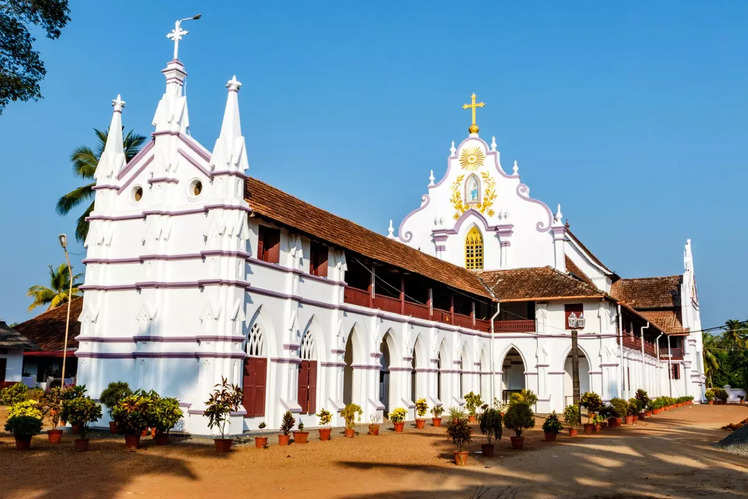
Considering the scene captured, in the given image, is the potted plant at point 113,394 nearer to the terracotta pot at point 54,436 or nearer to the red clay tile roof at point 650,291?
Answer: the terracotta pot at point 54,436

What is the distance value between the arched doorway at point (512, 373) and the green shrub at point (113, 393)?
2349 centimetres

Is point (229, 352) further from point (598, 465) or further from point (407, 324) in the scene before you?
point (407, 324)

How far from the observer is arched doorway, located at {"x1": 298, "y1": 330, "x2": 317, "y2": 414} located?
22.6 meters

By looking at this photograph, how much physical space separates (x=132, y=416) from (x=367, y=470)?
17.9ft

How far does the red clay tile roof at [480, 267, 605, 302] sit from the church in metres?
0.11

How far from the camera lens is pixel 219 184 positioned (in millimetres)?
19891

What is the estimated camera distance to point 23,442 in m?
15.5

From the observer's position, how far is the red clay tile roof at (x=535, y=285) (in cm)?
3428

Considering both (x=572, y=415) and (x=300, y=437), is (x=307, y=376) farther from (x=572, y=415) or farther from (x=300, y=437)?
(x=572, y=415)

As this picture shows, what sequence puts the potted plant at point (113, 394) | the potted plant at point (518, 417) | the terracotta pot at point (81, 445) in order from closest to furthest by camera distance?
the terracotta pot at point (81, 445)
the potted plant at point (518, 417)
the potted plant at point (113, 394)

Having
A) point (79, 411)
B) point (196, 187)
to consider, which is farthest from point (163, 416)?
point (196, 187)

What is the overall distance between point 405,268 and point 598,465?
45.4ft

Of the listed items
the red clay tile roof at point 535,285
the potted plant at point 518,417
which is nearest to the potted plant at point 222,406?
the potted plant at point 518,417

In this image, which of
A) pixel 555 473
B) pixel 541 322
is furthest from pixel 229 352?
pixel 541 322
